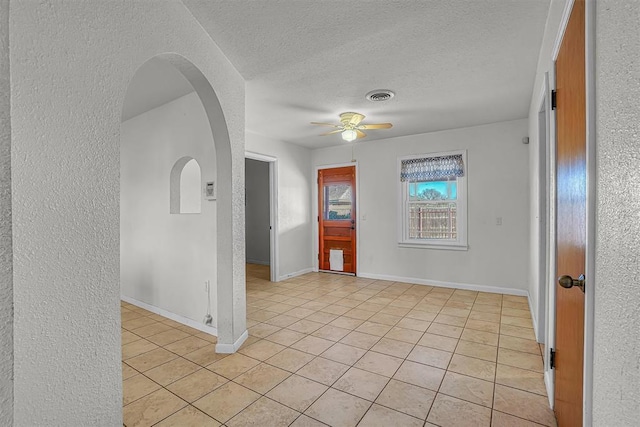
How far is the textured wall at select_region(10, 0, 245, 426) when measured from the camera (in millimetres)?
962

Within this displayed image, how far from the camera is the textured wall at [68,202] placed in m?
0.96

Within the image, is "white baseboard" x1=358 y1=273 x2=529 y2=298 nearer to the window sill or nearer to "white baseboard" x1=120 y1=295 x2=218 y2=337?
the window sill

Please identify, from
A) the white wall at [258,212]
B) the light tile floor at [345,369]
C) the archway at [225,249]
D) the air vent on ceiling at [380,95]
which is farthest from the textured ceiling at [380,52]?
the white wall at [258,212]

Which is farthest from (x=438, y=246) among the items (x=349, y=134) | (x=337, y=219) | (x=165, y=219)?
(x=165, y=219)

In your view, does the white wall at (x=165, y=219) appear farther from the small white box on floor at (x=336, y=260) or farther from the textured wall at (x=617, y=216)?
the small white box on floor at (x=336, y=260)

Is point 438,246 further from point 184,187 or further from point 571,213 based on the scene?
point 184,187

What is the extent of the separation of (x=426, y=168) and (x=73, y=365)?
15.4 ft

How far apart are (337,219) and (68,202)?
486cm

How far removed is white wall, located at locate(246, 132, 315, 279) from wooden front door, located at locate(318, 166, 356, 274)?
0.25 m

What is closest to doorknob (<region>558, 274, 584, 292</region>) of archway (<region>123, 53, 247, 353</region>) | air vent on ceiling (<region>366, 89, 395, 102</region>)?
archway (<region>123, 53, 247, 353</region>)

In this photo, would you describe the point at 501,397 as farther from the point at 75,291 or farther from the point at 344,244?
the point at 344,244

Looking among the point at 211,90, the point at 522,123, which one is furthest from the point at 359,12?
the point at 522,123

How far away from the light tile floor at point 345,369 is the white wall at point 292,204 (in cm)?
172

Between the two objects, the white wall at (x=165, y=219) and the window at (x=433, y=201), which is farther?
the window at (x=433, y=201)
